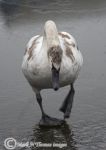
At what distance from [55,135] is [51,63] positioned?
1.09 metres

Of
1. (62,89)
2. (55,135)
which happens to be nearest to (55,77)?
(55,135)

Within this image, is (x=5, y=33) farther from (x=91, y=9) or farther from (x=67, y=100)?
(x=67, y=100)

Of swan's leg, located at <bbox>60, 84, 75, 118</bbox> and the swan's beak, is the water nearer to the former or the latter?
swan's leg, located at <bbox>60, 84, 75, 118</bbox>

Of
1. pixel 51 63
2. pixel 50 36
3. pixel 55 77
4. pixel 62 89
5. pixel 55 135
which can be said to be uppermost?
pixel 50 36

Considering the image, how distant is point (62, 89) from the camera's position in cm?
946

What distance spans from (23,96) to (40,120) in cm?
112

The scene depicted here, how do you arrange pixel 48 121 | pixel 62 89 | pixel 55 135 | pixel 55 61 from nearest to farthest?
pixel 55 61 → pixel 55 135 → pixel 48 121 → pixel 62 89
